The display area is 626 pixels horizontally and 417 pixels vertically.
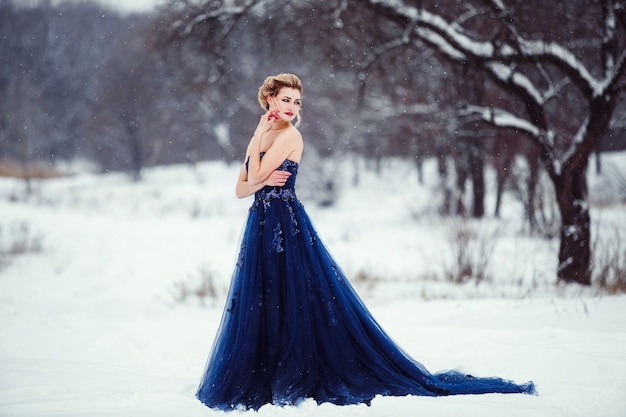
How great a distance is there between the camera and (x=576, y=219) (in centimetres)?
644

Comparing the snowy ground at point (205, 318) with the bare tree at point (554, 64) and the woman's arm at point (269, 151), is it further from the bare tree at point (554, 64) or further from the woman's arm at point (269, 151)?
the woman's arm at point (269, 151)

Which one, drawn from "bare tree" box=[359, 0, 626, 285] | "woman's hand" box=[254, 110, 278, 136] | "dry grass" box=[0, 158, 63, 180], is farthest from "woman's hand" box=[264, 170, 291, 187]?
"dry grass" box=[0, 158, 63, 180]

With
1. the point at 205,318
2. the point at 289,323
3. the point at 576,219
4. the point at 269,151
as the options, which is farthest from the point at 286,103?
the point at 576,219

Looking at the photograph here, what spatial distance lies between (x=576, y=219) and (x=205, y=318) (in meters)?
4.72

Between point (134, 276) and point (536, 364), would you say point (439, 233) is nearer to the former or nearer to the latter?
point (134, 276)

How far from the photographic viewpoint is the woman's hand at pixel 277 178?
313cm

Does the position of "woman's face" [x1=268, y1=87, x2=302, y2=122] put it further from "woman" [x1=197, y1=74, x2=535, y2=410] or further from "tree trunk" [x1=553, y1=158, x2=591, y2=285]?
"tree trunk" [x1=553, y1=158, x2=591, y2=285]

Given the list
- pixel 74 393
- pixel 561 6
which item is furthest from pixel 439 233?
pixel 74 393

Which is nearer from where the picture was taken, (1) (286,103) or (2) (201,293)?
(1) (286,103)

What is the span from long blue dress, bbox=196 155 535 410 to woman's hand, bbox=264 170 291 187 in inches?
2.2

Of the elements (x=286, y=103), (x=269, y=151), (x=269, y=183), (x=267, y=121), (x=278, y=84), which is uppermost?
(x=278, y=84)

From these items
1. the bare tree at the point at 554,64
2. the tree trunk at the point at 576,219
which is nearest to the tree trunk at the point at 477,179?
the bare tree at the point at 554,64

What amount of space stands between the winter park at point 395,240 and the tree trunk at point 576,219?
2cm

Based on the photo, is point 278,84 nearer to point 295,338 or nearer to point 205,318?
point 295,338
